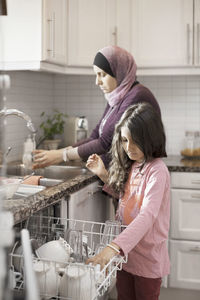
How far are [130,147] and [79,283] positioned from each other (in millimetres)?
653

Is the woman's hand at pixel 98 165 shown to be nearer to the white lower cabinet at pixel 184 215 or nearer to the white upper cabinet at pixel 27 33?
the white upper cabinet at pixel 27 33

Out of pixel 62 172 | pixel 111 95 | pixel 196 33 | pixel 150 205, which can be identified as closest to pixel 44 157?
pixel 62 172

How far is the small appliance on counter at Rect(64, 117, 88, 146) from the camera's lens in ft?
10.2

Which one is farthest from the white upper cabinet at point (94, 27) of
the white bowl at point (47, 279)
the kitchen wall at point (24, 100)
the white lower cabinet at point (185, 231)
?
the white bowl at point (47, 279)

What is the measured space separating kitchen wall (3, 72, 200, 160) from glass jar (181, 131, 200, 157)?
4.5 inches

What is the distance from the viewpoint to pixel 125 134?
172cm

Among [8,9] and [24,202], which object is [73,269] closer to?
[24,202]

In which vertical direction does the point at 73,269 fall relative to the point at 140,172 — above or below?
below

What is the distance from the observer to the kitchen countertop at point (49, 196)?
143 cm

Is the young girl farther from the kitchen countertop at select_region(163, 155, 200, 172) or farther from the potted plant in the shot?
the potted plant

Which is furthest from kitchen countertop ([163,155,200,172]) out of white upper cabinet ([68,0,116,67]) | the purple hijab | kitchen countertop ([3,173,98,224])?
white upper cabinet ([68,0,116,67])

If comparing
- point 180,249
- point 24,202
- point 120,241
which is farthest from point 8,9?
point 180,249

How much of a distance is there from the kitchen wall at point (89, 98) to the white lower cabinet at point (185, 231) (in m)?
0.62

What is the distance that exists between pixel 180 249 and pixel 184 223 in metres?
0.16
